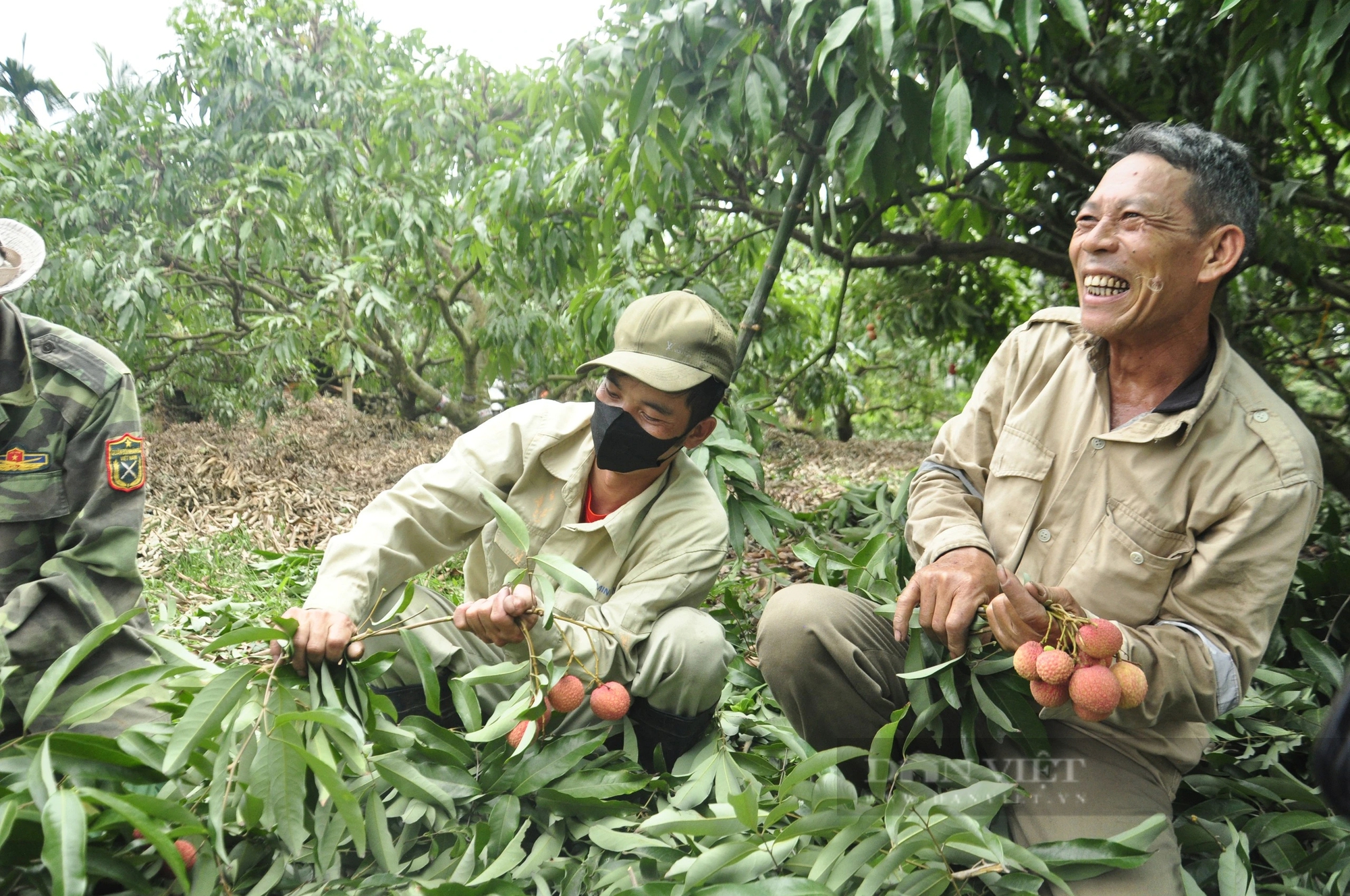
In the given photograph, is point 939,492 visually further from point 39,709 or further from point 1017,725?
point 39,709

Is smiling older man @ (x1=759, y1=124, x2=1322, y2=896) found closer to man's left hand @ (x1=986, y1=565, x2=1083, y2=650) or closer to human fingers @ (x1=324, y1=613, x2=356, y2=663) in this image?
man's left hand @ (x1=986, y1=565, x2=1083, y2=650)

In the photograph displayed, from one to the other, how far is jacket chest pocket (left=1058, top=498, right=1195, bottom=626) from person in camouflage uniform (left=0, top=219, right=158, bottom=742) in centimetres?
163

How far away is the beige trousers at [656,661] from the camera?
1647 millimetres

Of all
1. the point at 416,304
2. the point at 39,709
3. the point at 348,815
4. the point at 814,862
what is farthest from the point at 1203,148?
the point at 416,304

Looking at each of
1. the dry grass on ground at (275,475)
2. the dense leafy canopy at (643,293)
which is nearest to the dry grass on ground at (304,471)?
the dry grass on ground at (275,475)

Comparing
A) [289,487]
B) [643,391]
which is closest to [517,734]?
[643,391]

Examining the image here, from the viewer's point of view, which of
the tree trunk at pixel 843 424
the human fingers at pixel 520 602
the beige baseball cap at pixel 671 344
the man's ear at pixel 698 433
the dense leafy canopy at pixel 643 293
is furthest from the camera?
the tree trunk at pixel 843 424

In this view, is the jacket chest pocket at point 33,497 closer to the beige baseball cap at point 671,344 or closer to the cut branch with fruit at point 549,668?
the cut branch with fruit at point 549,668

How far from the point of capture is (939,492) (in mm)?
1718

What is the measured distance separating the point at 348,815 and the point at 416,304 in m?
4.21

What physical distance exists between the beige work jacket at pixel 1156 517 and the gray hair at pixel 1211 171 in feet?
0.65

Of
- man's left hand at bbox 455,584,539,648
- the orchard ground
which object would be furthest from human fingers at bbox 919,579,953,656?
the orchard ground

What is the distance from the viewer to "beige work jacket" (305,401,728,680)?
1.70 m

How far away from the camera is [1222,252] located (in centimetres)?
155
